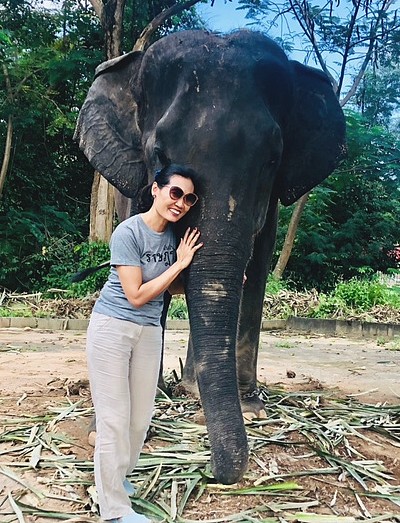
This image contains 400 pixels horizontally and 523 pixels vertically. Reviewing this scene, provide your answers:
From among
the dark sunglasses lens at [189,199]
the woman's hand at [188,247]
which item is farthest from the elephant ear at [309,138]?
the dark sunglasses lens at [189,199]

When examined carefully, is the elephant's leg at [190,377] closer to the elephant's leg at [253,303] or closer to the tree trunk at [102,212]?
the elephant's leg at [253,303]

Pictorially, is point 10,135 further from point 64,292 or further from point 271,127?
point 271,127

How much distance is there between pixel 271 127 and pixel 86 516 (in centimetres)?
215

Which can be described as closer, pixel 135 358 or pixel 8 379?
pixel 135 358

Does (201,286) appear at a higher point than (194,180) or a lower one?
lower

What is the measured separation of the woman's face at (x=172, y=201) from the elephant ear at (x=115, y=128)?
1.39 meters

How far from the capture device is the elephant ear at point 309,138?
475 cm

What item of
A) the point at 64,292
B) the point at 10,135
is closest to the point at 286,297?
the point at 64,292

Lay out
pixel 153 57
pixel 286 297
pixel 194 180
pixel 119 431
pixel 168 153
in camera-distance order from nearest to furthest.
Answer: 1. pixel 119 431
2. pixel 194 180
3. pixel 168 153
4. pixel 153 57
5. pixel 286 297

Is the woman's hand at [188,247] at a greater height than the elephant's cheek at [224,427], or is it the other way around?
the woman's hand at [188,247]

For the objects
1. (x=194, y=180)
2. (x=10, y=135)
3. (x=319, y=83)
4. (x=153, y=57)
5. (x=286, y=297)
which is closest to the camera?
(x=194, y=180)

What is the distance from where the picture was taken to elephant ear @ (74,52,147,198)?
4.36 meters

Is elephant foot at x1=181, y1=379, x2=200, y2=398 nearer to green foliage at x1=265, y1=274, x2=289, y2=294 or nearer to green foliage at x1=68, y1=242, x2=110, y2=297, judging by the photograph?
green foliage at x1=68, y1=242, x2=110, y2=297

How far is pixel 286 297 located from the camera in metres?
14.8
